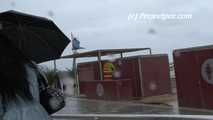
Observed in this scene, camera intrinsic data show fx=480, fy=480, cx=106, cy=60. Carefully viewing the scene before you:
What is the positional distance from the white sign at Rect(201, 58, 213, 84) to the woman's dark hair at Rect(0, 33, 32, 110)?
13.6 meters

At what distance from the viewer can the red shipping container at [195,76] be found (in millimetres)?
16188

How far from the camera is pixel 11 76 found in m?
2.80

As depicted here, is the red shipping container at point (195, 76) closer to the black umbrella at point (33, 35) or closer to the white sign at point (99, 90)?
the white sign at point (99, 90)

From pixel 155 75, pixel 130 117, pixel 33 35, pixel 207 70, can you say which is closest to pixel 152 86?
pixel 155 75

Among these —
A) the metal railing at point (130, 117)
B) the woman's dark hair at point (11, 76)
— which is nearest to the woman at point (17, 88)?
the woman's dark hair at point (11, 76)

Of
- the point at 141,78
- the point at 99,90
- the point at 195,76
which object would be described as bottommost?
the point at 99,90

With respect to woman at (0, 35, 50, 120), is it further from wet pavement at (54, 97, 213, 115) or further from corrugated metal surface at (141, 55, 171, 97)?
corrugated metal surface at (141, 55, 171, 97)

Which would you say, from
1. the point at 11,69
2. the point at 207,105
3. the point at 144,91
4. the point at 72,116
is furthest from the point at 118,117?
A: the point at 11,69

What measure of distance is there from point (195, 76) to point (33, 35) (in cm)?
1369

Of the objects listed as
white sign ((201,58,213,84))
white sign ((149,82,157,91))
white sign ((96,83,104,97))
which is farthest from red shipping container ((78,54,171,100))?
white sign ((201,58,213,84))

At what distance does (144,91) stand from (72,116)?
8.05 meters

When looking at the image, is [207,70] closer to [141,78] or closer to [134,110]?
[134,110]

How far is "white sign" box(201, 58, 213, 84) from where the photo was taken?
16.0m

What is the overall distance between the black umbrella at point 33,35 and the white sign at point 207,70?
12479 millimetres
